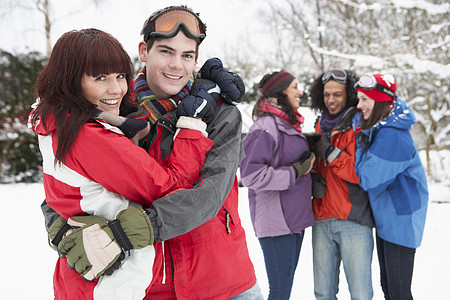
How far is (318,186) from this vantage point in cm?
298

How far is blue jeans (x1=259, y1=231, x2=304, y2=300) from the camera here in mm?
2854

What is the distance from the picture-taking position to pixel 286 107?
10.1 ft

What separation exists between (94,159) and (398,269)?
2.39 metres

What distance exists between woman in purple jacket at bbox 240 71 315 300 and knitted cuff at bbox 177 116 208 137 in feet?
4.39

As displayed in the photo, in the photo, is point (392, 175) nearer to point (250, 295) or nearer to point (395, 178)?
point (395, 178)

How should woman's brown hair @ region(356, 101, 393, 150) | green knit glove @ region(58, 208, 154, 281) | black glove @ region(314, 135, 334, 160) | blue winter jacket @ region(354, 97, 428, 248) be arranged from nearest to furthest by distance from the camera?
1. green knit glove @ region(58, 208, 154, 281)
2. blue winter jacket @ region(354, 97, 428, 248)
3. woman's brown hair @ region(356, 101, 393, 150)
4. black glove @ region(314, 135, 334, 160)

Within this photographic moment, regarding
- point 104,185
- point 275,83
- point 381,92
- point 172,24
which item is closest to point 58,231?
point 104,185

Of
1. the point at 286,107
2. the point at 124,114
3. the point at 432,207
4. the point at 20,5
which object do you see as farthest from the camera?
the point at 20,5

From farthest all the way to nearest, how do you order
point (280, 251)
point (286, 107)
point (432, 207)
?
point (432, 207), point (286, 107), point (280, 251)

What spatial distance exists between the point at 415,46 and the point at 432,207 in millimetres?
3025

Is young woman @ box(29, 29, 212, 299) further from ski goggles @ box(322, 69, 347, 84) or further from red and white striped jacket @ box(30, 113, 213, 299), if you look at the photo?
ski goggles @ box(322, 69, 347, 84)

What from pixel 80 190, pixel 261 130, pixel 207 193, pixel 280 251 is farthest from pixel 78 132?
pixel 280 251

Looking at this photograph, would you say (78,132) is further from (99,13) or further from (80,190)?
(99,13)

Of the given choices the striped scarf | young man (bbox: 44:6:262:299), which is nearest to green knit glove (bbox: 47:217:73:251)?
young man (bbox: 44:6:262:299)
